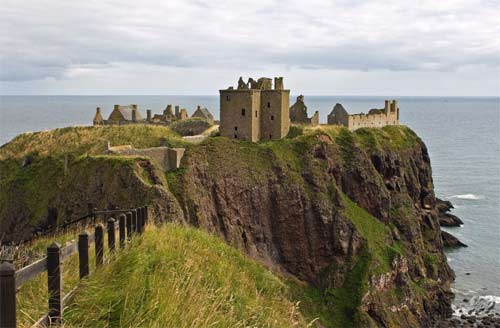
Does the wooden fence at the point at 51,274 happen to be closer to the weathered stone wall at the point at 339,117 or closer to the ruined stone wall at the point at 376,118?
the weathered stone wall at the point at 339,117

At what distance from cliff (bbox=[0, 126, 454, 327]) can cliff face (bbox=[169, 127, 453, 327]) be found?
0.11 m

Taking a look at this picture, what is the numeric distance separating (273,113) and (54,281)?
188ft

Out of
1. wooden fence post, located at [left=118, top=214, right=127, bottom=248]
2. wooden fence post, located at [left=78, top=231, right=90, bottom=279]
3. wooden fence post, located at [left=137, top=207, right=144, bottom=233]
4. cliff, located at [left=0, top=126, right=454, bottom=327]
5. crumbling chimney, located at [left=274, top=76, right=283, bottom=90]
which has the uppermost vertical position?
crumbling chimney, located at [left=274, top=76, right=283, bottom=90]

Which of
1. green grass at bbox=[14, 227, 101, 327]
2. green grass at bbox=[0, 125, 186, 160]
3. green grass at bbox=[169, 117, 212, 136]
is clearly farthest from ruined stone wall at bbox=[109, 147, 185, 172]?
green grass at bbox=[14, 227, 101, 327]

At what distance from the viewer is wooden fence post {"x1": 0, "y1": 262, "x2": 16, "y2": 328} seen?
7.18 metres

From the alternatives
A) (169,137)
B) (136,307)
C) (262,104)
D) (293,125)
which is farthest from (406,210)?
(136,307)

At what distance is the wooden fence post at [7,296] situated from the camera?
7.18m

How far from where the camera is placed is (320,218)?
60.2 m

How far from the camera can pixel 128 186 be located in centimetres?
4903

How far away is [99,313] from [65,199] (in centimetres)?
4431

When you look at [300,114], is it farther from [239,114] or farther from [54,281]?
[54,281]

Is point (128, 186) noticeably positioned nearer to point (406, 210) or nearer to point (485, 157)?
point (406, 210)

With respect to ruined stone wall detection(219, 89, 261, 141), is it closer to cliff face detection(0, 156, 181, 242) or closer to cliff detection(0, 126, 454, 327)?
cliff detection(0, 126, 454, 327)

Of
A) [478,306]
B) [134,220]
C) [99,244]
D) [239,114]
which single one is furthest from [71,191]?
[478,306]
